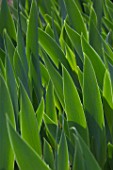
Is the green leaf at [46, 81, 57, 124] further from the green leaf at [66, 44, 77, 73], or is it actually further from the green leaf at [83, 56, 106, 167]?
the green leaf at [66, 44, 77, 73]

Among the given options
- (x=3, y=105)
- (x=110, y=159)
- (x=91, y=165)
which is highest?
(x=3, y=105)

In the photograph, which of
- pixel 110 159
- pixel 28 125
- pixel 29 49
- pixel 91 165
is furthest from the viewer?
pixel 29 49

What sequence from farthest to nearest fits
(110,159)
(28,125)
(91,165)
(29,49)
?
(29,49), (110,159), (28,125), (91,165)

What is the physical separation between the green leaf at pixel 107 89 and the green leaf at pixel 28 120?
0.17m

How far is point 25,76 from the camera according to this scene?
2.88 feet

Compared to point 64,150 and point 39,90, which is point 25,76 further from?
point 64,150

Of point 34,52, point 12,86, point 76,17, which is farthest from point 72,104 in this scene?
point 76,17

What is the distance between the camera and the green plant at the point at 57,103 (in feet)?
1.90

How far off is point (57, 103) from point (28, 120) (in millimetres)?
273

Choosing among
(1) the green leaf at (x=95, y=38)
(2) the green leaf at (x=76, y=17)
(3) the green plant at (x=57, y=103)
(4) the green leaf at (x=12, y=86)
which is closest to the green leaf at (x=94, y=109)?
(3) the green plant at (x=57, y=103)

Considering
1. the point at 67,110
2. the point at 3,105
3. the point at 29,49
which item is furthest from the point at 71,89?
the point at 29,49

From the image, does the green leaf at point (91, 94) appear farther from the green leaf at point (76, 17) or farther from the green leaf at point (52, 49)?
the green leaf at point (76, 17)

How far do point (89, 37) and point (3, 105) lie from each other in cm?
41

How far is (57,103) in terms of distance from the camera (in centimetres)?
95
